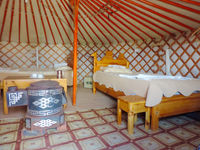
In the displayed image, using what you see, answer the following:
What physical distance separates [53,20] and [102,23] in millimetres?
1317

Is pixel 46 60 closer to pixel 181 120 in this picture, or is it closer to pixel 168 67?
pixel 168 67

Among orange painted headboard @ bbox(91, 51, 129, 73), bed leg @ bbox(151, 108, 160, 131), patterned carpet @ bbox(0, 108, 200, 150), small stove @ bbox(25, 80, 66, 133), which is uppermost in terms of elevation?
orange painted headboard @ bbox(91, 51, 129, 73)

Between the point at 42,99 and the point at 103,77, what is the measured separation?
176 centimetres

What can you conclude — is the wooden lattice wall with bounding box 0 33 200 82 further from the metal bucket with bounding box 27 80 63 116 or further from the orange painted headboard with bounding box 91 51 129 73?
the metal bucket with bounding box 27 80 63 116

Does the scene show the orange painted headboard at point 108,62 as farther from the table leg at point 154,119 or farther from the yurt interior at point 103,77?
the table leg at point 154,119

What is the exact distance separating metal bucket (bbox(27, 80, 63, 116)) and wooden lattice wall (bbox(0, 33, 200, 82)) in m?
2.78

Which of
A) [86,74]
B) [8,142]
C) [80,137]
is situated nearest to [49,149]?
[80,137]

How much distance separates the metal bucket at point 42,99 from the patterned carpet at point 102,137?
0.28 m

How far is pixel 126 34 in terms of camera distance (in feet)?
12.1

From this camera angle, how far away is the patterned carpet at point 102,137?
123 cm

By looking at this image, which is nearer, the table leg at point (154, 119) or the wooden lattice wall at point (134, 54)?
the table leg at point (154, 119)

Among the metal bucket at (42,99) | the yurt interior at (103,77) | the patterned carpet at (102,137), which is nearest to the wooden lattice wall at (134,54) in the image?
the yurt interior at (103,77)

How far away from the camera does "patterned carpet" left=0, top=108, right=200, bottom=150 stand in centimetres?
123

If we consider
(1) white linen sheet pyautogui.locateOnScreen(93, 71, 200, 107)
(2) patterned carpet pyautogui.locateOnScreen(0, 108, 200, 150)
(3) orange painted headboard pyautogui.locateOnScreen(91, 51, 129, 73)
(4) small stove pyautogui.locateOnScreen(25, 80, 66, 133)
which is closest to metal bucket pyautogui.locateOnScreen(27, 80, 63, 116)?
(4) small stove pyautogui.locateOnScreen(25, 80, 66, 133)
